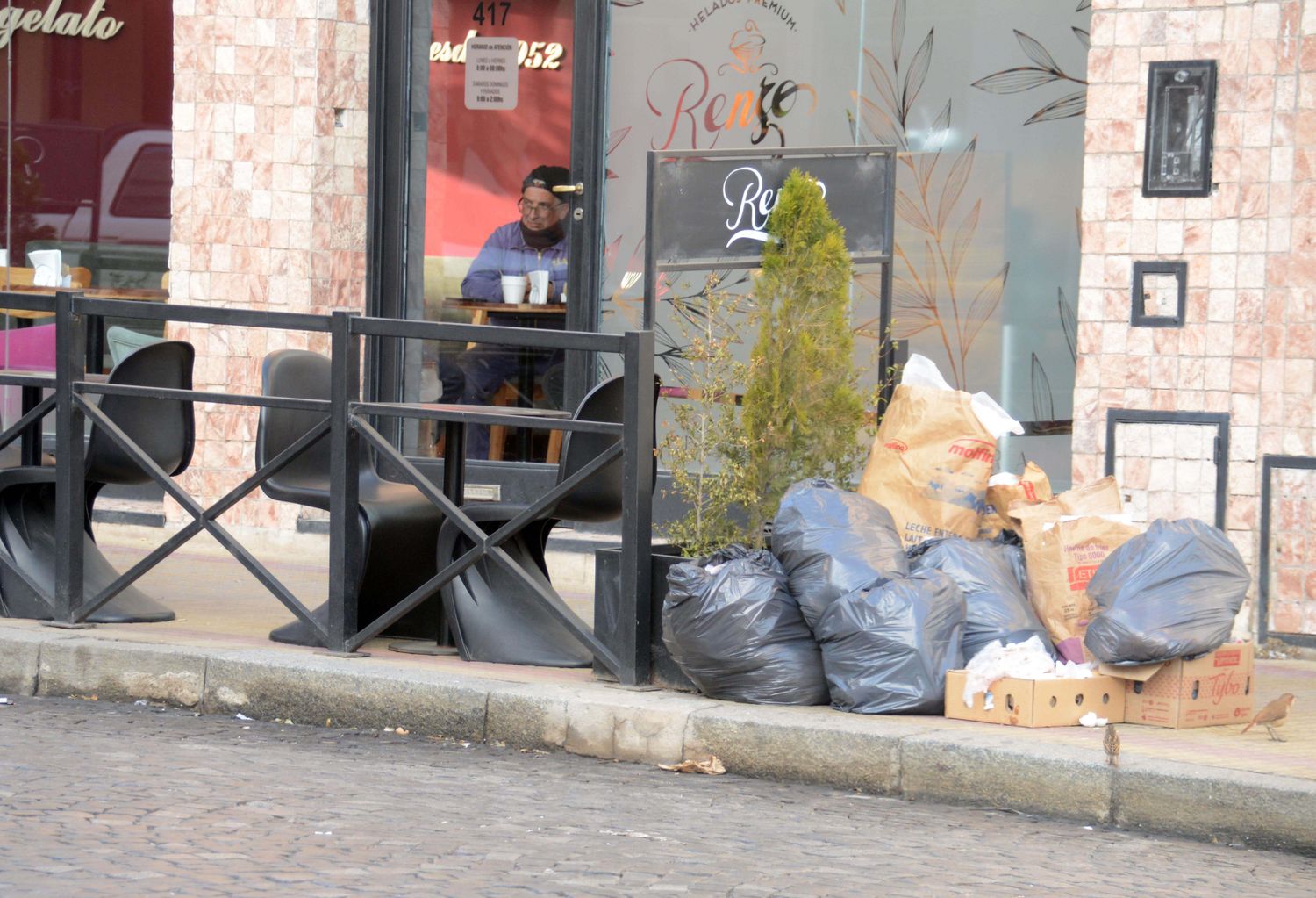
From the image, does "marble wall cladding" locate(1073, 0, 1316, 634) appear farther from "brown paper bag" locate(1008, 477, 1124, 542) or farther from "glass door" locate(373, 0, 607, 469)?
"glass door" locate(373, 0, 607, 469)

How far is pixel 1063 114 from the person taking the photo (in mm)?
8281

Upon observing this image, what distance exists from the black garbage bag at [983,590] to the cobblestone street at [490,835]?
863mm

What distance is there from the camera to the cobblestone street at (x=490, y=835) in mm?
4180

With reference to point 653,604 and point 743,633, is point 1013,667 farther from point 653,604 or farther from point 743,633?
point 653,604

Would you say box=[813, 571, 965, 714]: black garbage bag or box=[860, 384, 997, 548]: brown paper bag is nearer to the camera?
box=[813, 571, 965, 714]: black garbage bag

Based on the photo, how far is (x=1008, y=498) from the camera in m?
6.34

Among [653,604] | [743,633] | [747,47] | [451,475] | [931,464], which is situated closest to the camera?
[743,633]

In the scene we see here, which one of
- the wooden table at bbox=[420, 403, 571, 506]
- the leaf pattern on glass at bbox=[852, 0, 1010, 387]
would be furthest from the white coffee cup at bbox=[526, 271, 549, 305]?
the wooden table at bbox=[420, 403, 571, 506]

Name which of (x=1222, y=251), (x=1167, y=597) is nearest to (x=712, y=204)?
(x=1167, y=597)

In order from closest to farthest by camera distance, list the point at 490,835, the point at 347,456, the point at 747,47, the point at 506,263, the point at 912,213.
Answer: the point at 490,835 → the point at 347,456 → the point at 912,213 → the point at 747,47 → the point at 506,263

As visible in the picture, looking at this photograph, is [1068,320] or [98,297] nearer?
[1068,320]

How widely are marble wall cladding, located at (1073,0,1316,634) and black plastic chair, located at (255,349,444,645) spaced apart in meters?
2.81

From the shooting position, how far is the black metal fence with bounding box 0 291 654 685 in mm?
5934

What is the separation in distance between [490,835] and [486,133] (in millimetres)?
5758
